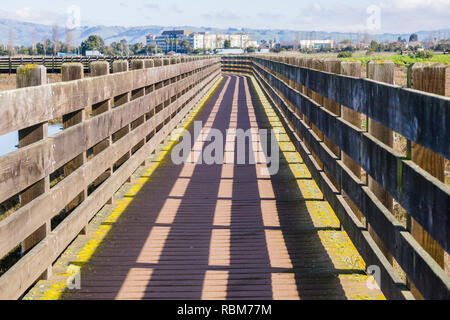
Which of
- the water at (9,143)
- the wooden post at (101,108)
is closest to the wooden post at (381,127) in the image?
the wooden post at (101,108)

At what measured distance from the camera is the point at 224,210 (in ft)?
22.1

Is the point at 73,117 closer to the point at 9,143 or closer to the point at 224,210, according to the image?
the point at 224,210

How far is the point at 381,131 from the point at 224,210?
2.44 meters

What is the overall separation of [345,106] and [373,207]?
1.73 meters

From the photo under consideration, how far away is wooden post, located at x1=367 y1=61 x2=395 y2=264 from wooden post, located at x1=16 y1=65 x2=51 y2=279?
2.34m

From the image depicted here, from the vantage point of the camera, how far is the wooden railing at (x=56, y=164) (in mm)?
3791

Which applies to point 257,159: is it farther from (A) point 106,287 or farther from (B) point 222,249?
(A) point 106,287

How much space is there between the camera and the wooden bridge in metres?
3.53

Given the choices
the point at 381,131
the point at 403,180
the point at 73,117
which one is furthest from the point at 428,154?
the point at 73,117

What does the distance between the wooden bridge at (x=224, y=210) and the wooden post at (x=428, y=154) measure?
0.4 inches

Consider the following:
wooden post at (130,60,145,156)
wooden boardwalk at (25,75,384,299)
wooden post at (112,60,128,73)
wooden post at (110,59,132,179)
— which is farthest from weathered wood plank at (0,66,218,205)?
wooden post at (130,60,145,156)

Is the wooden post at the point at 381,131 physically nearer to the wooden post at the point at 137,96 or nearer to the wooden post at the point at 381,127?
the wooden post at the point at 381,127

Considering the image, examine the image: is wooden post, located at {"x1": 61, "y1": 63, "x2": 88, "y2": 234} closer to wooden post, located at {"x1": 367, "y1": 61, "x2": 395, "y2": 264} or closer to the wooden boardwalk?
the wooden boardwalk
